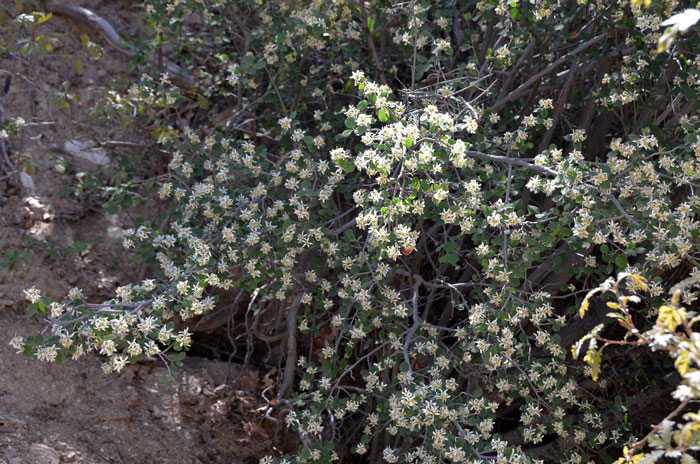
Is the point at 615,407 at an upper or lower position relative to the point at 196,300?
lower

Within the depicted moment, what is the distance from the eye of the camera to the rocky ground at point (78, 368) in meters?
3.03

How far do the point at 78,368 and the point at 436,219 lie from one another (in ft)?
5.96

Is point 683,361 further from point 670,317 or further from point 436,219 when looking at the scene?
point 436,219

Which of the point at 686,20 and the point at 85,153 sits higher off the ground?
the point at 686,20

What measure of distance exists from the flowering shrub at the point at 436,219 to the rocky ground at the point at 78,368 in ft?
0.87

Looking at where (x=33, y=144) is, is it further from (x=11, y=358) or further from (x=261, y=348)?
(x=261, y=348)

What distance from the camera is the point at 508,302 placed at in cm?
262

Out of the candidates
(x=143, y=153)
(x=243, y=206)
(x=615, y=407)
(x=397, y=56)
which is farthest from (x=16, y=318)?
(x=615, y=407)

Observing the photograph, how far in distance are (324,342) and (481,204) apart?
4.72ft

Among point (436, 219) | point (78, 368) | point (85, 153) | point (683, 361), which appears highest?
point (683, 361)

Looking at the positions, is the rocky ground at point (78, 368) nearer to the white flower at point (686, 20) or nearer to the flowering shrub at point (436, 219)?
the flowering shrub at point (436, 219)

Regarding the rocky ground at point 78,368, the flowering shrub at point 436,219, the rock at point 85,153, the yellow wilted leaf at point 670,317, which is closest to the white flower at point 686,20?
the yellow wilted leaf at point 670,317

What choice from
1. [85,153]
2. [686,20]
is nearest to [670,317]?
[686,20]

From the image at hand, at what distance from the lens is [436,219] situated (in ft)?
8.93
